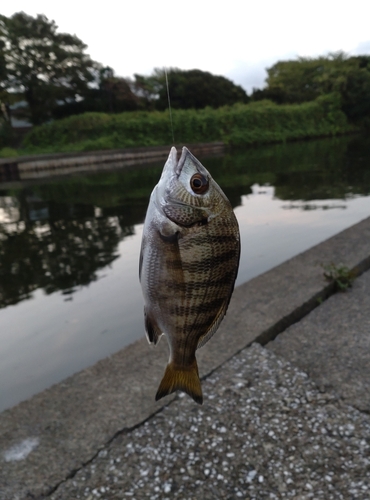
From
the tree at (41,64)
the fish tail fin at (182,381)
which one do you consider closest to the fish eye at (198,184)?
the fish tail fin at (182,381)

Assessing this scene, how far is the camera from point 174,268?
1.39 metres

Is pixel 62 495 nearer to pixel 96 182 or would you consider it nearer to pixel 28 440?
pixel 28 440

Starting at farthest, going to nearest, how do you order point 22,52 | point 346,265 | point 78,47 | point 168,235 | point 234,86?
1. point 234,86
2. point 78,47
3. point 22,52
4. point 346,265
5. point 168,235

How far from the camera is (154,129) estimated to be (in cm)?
3114

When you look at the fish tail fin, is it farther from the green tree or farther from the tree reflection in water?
the green tree

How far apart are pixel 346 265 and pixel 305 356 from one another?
1955mm

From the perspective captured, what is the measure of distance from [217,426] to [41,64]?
3774cm

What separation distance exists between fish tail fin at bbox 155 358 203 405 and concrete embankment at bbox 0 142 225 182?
2096 centimetres

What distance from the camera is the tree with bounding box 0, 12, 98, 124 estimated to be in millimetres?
31734

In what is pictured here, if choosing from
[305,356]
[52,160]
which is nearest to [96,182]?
[52,160]

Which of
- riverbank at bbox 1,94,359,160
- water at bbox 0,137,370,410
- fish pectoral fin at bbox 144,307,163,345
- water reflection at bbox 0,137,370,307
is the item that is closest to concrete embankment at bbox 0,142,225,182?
riverbank at bbox 1,94,359,160

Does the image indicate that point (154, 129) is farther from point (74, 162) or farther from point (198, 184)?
point (198, 184)

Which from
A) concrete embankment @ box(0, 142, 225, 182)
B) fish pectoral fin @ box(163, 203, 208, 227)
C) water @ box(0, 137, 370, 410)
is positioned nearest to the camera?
fish pectoral fin @ box(163, 203, 208, 227)

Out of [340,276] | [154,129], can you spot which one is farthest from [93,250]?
[154,129]
